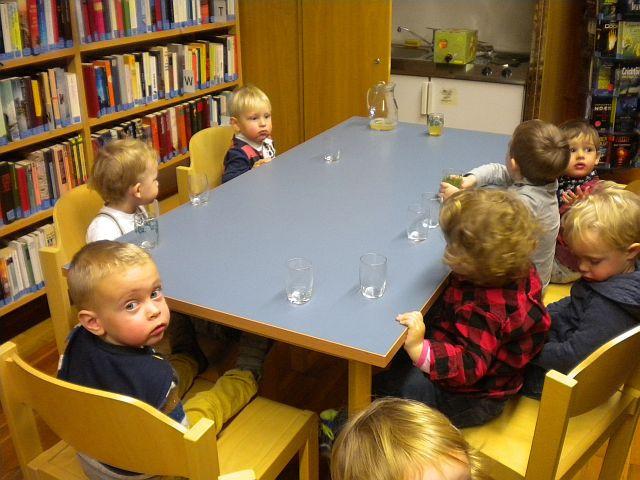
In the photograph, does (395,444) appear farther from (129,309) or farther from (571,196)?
(571,196)

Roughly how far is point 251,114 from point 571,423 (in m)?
1.73

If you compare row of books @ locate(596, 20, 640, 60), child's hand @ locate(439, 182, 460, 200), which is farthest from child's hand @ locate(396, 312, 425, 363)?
row of books @ locate(596, 20, 640, 60)

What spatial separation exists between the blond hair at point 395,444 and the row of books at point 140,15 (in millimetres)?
2727

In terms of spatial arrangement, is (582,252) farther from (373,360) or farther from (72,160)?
(72,160)

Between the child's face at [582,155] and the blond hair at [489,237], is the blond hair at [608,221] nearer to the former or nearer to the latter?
the blond hair at [489,237]

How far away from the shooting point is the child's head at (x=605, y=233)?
1.49m

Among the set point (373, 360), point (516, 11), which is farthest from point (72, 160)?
point (516, 11)

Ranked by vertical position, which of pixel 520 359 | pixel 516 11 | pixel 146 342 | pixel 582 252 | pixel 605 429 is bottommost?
pixel 605 429

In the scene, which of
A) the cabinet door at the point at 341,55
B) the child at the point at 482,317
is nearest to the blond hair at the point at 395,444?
the child at the point at 482,317

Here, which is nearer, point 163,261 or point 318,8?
point 163,261

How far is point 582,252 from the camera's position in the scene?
1.54 m

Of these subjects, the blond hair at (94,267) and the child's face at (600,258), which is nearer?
the blond hair at (94,267)

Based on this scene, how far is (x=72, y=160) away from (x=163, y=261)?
172 cm

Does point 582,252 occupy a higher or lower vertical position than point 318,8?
lower
